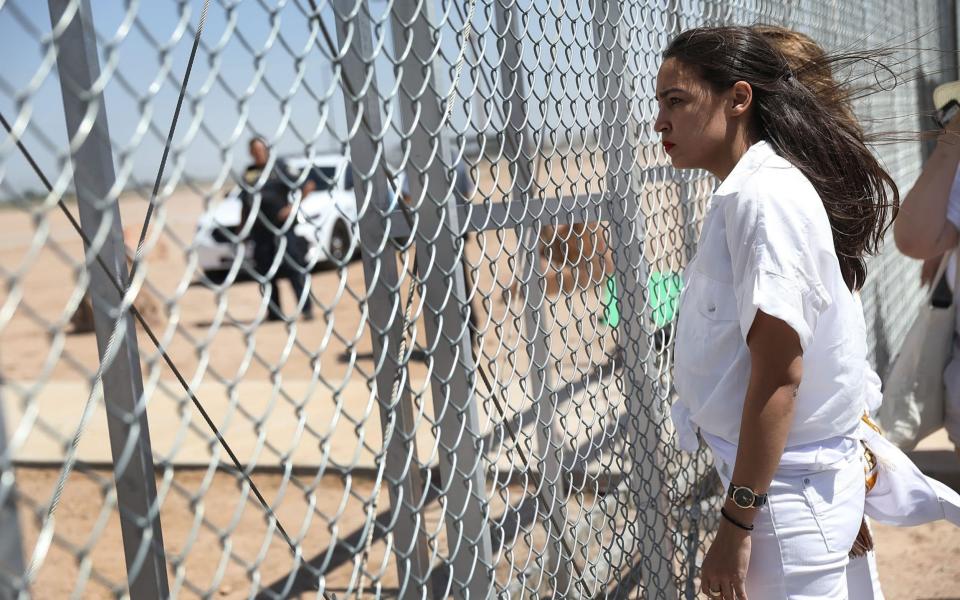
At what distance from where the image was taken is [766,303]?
1.71 meters

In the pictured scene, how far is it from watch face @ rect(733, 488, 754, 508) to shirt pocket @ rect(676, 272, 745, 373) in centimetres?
26

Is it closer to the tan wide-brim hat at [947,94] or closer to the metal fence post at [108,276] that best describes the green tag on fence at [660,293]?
the tan wide-brim hat at [947,94]

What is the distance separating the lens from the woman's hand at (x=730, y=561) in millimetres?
1896

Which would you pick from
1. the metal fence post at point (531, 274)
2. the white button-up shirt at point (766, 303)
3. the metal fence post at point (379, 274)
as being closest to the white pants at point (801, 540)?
the white button-up shirt at point (766, 303)

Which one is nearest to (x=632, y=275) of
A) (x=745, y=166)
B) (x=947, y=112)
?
(x=745, y=166)

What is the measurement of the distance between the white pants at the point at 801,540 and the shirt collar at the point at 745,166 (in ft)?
2.03

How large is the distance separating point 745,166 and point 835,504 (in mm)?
751

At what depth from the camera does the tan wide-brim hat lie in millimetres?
3338

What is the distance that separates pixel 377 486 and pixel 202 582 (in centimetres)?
385

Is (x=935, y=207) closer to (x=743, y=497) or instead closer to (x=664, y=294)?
(x=664, y=294)

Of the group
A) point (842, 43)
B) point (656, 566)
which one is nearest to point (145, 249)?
point (656, 566)

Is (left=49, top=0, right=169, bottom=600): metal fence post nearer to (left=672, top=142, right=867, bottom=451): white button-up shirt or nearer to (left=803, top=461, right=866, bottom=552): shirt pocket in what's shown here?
(left=672, top=142, right=867, bottom=451): white button-up shirt

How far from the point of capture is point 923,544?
423cm

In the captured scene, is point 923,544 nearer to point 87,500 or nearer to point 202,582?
point 202,582
